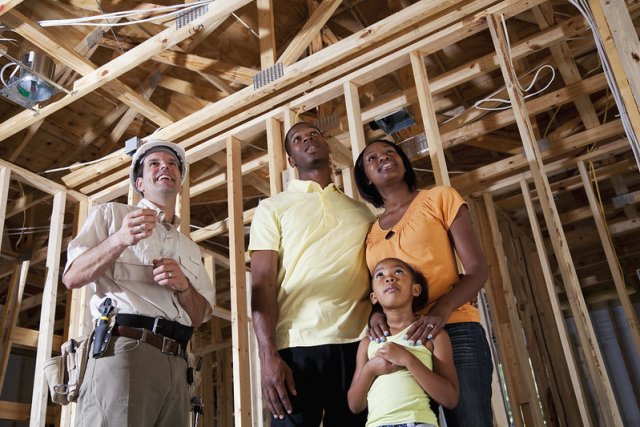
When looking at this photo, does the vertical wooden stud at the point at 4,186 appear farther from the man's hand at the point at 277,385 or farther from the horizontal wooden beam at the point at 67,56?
the man's hand at the point at 277,385

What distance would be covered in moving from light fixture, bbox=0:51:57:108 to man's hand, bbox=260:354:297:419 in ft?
8.68

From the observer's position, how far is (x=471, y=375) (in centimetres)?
173

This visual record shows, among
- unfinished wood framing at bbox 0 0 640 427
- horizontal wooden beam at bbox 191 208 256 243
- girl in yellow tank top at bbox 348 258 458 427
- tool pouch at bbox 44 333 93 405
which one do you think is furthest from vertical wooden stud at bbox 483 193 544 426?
tool pouch at bbox 44 333 93 405

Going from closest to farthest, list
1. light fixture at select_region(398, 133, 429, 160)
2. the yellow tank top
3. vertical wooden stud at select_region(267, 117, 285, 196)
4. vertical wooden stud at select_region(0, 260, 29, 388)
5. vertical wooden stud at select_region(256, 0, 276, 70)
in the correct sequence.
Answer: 1. the yellow tank top
2. vertical wooden stud at select_region(267, 117, 285, 196)
3. vertical wooden stud at select_region(256, 0, 276, 70)
4. light fixture at select_region(398, 133, 429, 160)
5. vertical wooden stud at select_region(0, 260, 29, 388)

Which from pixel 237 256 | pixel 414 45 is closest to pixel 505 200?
pixel 414 45

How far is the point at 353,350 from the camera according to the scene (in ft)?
6.44

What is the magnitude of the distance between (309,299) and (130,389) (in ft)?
2.21

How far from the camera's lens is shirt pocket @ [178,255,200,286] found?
240 cm

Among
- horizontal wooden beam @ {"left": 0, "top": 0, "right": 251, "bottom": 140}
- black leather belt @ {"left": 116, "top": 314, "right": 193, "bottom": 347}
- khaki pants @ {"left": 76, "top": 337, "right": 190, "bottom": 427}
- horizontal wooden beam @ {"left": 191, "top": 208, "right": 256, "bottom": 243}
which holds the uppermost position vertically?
horizontal wooden beam @ {"left": 0, "top": 0, "right": 251, "bottom": 140}

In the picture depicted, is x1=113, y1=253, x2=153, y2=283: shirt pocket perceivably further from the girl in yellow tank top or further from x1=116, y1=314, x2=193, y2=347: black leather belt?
the girl in yellow tank top

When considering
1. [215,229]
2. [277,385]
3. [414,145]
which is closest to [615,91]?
[414,145]

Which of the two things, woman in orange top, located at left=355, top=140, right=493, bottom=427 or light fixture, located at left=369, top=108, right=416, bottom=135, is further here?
light fixture, located at left=369, top=108, right=416, bottom=135

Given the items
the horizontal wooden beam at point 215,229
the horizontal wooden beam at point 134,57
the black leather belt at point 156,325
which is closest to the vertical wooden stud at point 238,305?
the horizontal wooden beam at point 134,57

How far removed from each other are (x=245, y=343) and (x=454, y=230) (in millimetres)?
1905
